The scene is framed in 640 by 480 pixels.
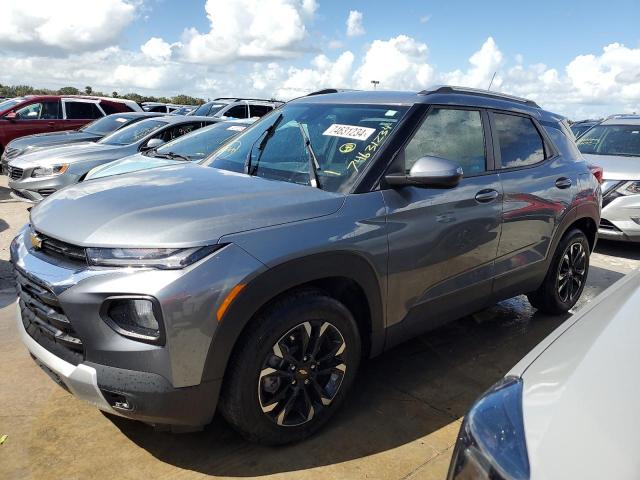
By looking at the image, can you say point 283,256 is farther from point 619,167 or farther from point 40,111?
point 40,111

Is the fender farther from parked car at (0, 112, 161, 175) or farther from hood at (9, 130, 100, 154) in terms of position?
hood at (9, 130, 100, 154)

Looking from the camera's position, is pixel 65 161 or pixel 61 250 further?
pixel 65 161

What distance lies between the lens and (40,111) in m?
13.2

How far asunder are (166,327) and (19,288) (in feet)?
3.46

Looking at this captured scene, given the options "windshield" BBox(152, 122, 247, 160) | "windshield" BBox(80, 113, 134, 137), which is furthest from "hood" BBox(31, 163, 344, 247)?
"windshield" BBox(80, 113, 134, 137)

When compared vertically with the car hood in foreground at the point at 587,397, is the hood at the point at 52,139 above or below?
below

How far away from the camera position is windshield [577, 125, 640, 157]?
826 cm

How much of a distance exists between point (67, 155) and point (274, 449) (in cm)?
656

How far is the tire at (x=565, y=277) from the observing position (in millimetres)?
4426

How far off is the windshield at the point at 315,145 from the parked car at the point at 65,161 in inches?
143

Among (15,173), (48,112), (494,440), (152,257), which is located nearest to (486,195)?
(152,257)

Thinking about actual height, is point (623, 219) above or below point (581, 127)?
below

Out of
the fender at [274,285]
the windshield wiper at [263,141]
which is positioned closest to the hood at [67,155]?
the windshield wiper at [263,141]

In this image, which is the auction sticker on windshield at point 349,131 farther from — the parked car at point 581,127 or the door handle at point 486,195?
the parked car at point 581,127
